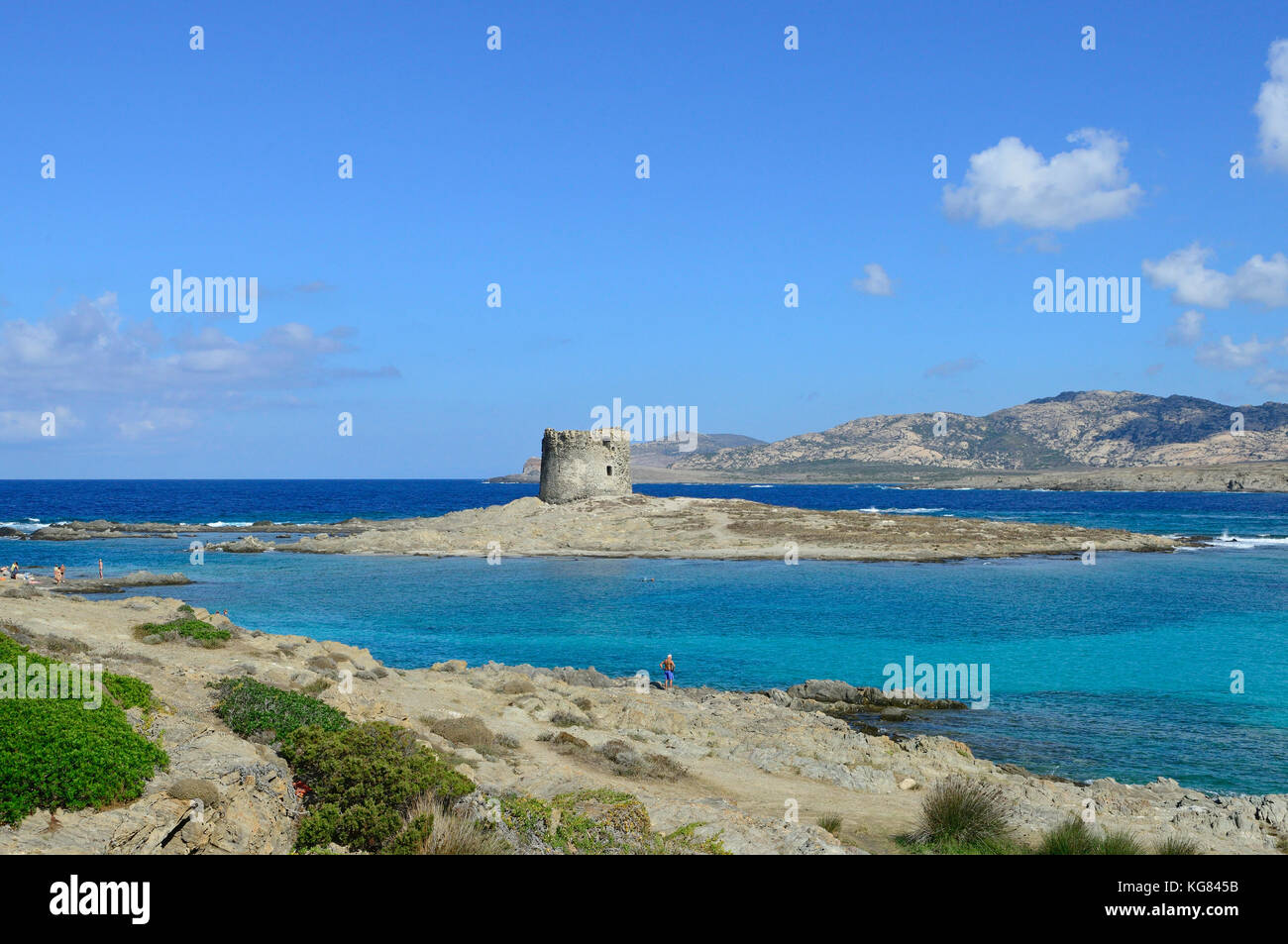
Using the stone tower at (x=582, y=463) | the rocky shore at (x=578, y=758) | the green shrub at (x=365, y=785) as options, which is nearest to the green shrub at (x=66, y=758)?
the rocky shore at (x=578, y=758)

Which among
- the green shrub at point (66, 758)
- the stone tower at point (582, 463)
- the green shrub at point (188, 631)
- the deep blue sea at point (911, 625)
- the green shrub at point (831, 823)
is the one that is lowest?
the deep blue sea at point (911, 625)

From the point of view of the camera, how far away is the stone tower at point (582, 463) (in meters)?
68.0

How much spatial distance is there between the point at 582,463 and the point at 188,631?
46656 millimetres

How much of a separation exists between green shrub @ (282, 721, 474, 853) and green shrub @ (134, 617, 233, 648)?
447 inches

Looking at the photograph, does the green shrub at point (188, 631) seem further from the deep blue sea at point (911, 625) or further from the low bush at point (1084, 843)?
the low bush at point (1084, 843)

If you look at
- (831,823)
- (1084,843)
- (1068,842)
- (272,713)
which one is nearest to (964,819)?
(1068,842)

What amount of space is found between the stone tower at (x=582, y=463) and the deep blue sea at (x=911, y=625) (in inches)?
434

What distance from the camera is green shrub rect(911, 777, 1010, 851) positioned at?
1146 cm

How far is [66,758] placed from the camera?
9266 millimetres


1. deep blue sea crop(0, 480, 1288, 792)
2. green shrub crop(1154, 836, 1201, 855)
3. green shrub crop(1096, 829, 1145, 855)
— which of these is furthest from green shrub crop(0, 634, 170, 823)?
deep blue sea crop(0, 480, 1288, 792)
